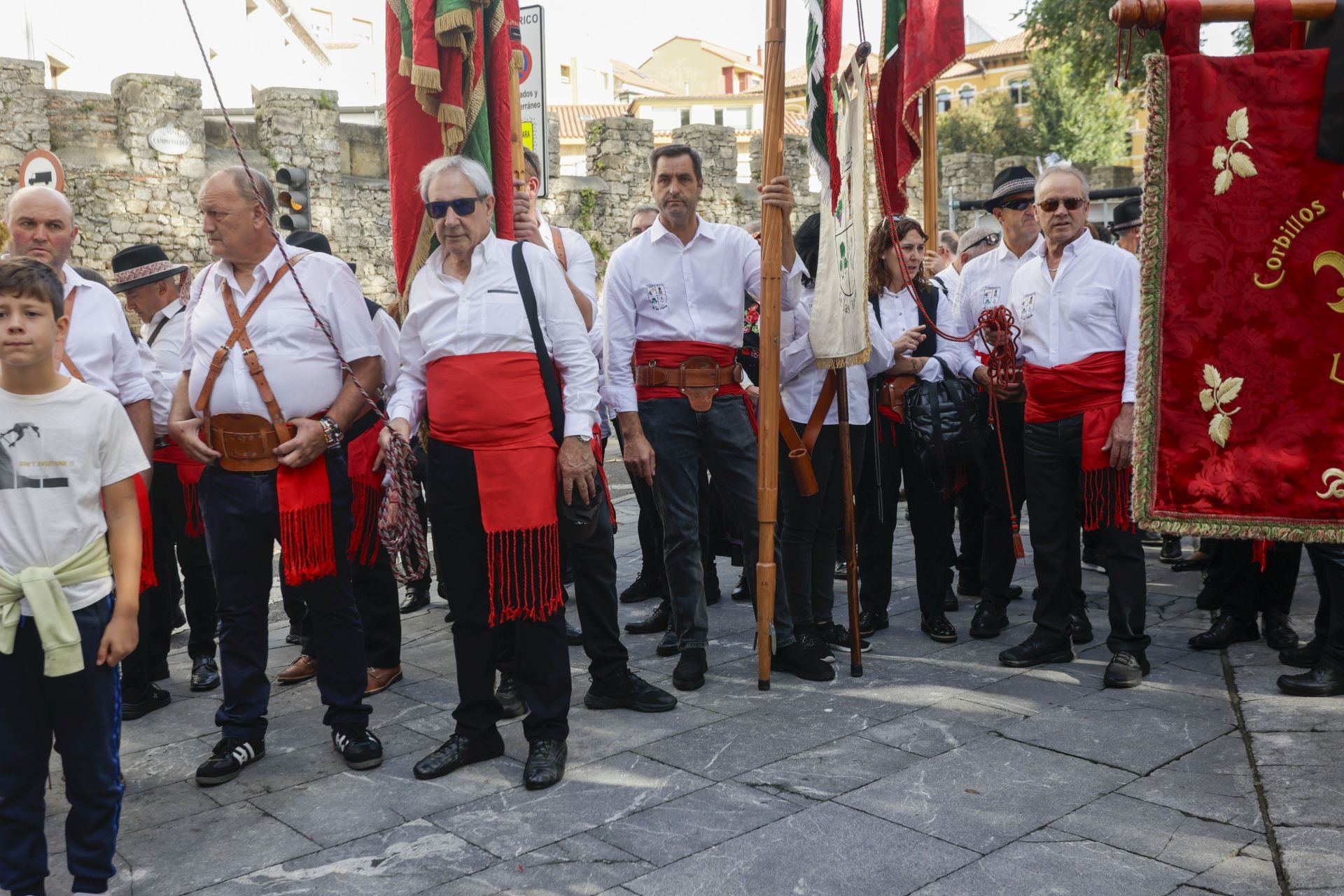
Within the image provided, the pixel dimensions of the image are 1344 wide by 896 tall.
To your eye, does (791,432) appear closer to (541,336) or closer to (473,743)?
(541,336)

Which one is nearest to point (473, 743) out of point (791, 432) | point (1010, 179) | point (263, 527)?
point (263, 527)

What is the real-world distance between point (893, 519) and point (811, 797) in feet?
7.85

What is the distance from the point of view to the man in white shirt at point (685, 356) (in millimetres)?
4969

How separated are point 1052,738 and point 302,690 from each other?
3.00m

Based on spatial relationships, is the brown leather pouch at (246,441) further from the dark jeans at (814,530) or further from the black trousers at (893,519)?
the black trousers at (893,519)

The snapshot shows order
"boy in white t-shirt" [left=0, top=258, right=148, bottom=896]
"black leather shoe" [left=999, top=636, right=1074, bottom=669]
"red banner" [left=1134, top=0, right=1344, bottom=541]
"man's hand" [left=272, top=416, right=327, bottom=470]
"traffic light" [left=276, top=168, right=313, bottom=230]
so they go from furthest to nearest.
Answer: "traffic light" [left=276, top=168, right=313, bottom=230], "black leather shoe" [left=999, top=636, right=1074, bottom=669], "man's hand" [left=272, top=416, right=327, bottom=470], "red banner" [left=1134, top=0, right=1344, bottom=541], "boy in white t-shirt" [left=0, top=258, right=148, bottom=896]

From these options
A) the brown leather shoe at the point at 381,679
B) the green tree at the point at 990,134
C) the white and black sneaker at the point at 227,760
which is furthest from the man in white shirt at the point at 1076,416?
the green tree at the point at 990,134

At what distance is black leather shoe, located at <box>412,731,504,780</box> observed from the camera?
404cm

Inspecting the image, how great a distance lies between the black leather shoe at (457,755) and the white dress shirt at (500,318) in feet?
3.53

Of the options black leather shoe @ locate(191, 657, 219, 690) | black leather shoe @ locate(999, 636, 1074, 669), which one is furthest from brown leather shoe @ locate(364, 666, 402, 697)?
black leather shoe @ locate(999, 636, 1074, 669)

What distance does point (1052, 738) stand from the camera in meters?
4.19

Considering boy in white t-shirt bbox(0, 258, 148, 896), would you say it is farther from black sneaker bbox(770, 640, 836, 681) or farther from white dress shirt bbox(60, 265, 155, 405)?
black sneaker bbox(770, 640, 836, 681)

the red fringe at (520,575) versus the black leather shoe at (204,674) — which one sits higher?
the red fringe at (520,575)

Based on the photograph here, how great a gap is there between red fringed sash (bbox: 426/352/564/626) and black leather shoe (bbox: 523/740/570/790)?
409mm
